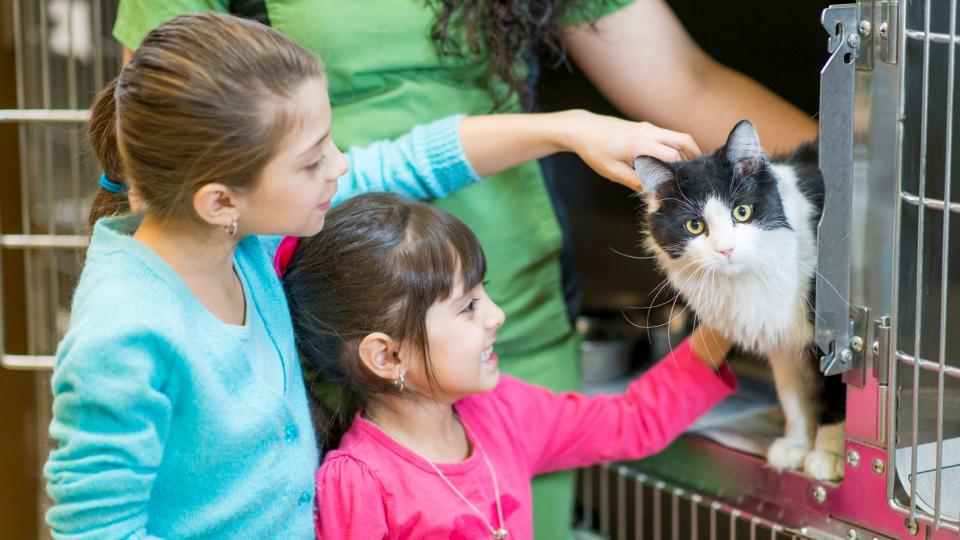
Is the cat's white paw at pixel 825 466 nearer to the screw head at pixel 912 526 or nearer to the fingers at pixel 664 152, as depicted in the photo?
the screw head at pixel 912 526

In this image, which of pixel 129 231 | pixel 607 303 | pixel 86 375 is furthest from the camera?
pixel 607 303

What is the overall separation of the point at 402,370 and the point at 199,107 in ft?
1.11

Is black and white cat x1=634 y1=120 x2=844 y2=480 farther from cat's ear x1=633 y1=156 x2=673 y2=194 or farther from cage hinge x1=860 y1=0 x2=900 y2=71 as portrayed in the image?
cage hinge x1=860 y1=0 x2=900 y2=71

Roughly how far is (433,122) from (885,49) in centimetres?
48

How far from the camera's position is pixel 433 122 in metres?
1.18

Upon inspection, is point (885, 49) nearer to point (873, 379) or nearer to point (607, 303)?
point (873, 379)

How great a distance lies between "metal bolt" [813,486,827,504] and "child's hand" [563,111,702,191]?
1.20ft

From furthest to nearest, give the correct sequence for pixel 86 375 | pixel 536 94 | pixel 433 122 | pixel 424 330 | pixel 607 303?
pixel 607 303 → pixel 536 94 → pixel 433 122 → pixel 424 330 → pixel 86 375

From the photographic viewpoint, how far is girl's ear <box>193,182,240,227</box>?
2.83 ft

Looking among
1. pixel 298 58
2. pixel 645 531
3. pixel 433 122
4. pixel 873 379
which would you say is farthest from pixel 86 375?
pixel 645 531

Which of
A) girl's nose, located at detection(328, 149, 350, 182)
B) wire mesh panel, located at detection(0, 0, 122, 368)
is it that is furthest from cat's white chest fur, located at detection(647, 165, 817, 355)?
wire mesh panel, located at detection(0, 0, 122, 368)

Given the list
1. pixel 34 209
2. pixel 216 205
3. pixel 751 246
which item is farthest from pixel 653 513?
pixel 34 209

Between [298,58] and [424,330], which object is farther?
[424,330]

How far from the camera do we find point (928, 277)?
3.08 ft
